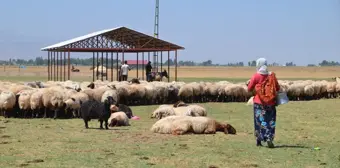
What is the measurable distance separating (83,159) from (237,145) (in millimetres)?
3374

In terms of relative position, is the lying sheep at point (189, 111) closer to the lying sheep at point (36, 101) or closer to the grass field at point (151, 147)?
the grass field at point (151, 147)

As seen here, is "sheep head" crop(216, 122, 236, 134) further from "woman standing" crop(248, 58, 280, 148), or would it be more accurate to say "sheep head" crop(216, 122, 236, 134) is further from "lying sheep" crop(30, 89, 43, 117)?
"lying sheep" crop(30, 89, 43, 117)

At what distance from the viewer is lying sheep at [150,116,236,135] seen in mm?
13709

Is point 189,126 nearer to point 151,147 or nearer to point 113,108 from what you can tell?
point 151,147

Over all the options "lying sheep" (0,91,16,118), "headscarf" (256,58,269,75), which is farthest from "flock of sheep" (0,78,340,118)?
"headscarf" (256,58,269,75)

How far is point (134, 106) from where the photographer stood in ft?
82.5

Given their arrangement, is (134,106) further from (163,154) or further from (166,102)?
(163,154)

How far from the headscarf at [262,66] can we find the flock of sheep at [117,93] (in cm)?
775

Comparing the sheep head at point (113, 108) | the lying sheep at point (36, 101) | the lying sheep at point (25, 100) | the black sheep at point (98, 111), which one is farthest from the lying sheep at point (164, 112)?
the lying sheep at point (25, 100)

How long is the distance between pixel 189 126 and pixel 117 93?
10091 millimetres

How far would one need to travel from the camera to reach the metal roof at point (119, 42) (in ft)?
119

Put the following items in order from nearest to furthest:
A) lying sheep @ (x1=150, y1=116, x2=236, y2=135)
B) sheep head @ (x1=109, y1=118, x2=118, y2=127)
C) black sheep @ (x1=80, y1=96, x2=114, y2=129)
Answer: lying sheep @ (x1=150, y1=116, x2=236, y2=135), black sheep @ (x1=80, y1=96, x2=114, y2=129), sheep head @ (x1=109, y1=118, x2=118, y2=127)

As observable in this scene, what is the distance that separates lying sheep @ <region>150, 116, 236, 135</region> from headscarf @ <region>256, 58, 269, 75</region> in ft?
8.04

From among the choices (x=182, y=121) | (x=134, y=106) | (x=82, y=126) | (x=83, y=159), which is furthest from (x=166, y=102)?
(x=83, y=159)
